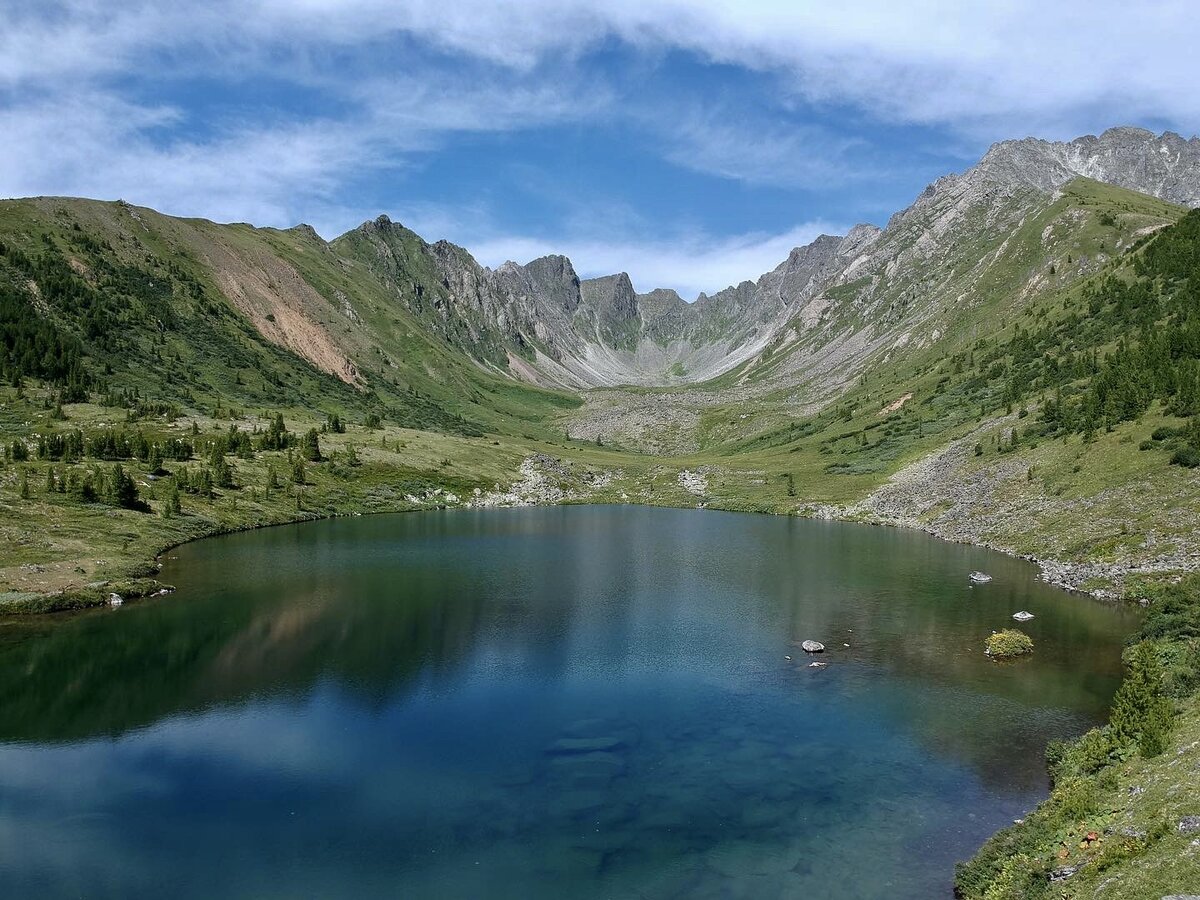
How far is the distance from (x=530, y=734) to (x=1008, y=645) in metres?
34.9

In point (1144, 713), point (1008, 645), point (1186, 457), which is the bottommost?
point (1008, 645)

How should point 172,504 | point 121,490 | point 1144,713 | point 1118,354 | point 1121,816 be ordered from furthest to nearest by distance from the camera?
point 1118,354, point 172,504, point 121,490, point 1144,713, point 1121,816

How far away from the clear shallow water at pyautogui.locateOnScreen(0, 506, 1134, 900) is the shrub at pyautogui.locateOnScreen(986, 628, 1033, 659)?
5.98 feet

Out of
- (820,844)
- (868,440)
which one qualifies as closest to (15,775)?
(820,844)

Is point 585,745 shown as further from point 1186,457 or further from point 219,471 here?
point 219,471

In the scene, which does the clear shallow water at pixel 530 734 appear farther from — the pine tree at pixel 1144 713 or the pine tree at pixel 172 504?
the pine tree at pixel 172 504

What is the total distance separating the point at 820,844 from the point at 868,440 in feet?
508

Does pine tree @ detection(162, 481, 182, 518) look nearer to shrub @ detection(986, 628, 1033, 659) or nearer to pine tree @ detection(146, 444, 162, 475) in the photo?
pine tree @ detection(146, 444, 162, 475)

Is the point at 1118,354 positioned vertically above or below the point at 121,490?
above

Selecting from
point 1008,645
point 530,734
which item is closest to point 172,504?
point 530,734

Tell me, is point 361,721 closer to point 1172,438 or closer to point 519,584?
point 519,584

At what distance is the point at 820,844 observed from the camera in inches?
1149

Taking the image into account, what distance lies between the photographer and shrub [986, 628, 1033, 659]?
5122 centimetres

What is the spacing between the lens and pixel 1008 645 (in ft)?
169
